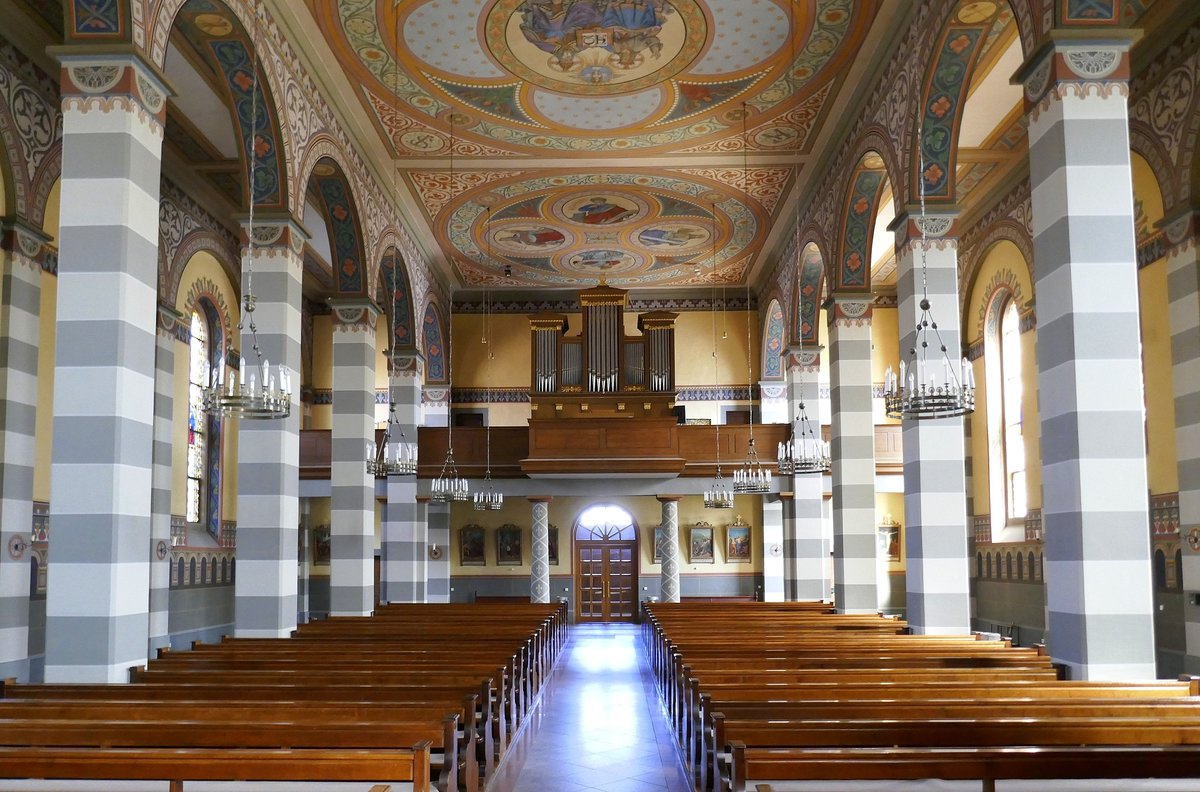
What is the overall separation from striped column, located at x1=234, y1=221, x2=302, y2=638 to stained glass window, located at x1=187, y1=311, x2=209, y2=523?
6.97 meters

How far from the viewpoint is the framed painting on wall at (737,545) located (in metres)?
24.7

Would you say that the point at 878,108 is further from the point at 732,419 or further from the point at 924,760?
the point at 732,419

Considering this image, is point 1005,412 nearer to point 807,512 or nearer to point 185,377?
point 807,512

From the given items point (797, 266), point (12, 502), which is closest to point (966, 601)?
point (797, 266)

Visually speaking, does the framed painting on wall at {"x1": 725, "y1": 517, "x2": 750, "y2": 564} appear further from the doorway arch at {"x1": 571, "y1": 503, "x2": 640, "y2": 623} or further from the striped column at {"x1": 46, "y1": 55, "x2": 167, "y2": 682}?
the striped column at {"x1": 46, "y1": 55, "x2": 167, "y2": 682}

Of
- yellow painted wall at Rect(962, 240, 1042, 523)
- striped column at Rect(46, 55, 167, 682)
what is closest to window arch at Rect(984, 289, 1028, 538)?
yellow painted wall at Rect(962, 240, 1042, 523)

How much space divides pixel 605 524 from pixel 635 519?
29.3 inches

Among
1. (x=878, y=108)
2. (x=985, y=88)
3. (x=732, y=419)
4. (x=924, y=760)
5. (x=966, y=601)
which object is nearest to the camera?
(x=924, y=760)

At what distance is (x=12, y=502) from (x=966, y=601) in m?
10.4

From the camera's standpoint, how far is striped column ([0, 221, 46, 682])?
36.1 feet

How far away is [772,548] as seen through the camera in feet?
75.3

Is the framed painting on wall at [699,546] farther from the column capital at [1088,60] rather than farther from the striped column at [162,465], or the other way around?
the column capital at [1088,60]

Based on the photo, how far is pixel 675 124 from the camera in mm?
14289

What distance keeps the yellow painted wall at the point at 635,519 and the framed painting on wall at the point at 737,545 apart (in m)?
0.10
